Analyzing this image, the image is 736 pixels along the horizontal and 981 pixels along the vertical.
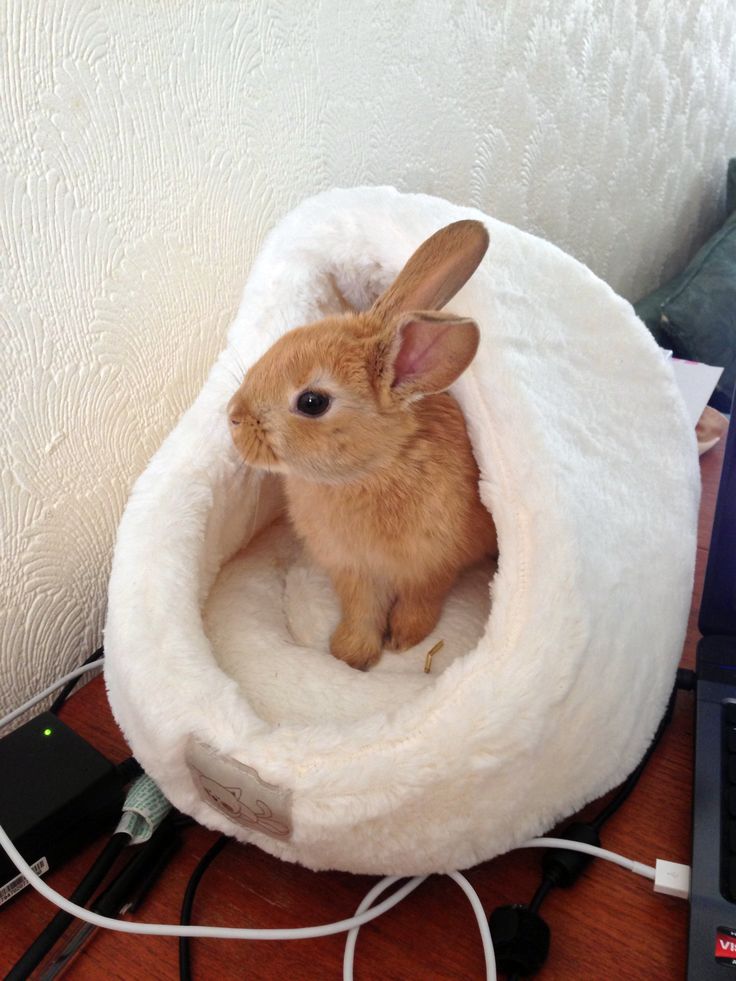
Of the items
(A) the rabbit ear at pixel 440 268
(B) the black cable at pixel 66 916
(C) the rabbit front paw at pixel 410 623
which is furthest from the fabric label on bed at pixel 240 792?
(A) the rabbit ear at pixel 440 268

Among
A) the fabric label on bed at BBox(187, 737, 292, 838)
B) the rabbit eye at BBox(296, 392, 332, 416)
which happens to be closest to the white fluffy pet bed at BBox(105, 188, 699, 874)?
the fabric label on bed at BBox(187, 737, 292, 838)

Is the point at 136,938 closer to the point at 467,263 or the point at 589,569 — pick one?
the point at 589,569

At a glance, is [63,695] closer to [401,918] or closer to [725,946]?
[401,918]

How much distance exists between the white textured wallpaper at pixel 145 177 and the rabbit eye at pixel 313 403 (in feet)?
0.74

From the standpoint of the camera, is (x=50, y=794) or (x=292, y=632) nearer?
(x=50, y=794)

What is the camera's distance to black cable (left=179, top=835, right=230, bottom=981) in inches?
21.0

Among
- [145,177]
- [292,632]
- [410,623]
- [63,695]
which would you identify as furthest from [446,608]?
[145,177]

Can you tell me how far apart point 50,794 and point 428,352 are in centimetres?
46

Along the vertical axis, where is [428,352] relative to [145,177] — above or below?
below

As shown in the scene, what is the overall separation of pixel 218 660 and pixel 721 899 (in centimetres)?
42

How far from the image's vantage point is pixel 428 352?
0.59 metres

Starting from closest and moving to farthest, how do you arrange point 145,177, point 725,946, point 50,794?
point 725,946
point 50,794
point 145,177

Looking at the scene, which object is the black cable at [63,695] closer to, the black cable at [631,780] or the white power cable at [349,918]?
the white power cable at [349,918]

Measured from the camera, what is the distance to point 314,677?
654mm
